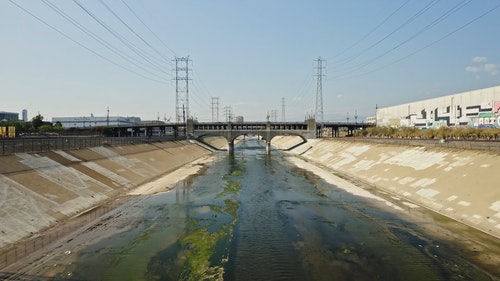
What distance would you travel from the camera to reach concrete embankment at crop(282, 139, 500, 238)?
34.7m

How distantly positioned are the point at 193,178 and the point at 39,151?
26.9 meters

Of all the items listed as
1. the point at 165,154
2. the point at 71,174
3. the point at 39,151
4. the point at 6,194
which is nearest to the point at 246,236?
the point at 6,194

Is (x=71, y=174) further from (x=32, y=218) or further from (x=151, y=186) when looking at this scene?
(x=32, y=218)

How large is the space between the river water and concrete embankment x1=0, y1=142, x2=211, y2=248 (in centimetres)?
657

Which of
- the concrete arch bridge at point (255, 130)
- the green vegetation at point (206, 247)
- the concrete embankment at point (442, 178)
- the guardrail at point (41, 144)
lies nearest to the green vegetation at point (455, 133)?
the concrete embankment at point (442, 178)

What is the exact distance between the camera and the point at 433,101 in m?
138

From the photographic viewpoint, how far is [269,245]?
28.4 m

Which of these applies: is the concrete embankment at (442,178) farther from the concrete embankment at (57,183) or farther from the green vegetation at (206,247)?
the concrete embankment at (57,183)

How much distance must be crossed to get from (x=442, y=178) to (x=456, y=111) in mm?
89776

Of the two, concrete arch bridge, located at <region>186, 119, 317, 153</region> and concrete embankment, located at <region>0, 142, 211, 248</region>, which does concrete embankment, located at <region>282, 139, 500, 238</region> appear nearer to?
concrete embankment, located at <region>0, 142, 211, 248</region>

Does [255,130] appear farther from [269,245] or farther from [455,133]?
[269,245]

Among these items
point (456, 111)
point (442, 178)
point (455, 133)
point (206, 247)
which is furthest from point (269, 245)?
point (456, 111)

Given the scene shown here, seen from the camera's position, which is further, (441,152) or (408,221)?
(441,152)

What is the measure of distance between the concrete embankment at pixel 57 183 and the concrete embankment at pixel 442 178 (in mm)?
38353
